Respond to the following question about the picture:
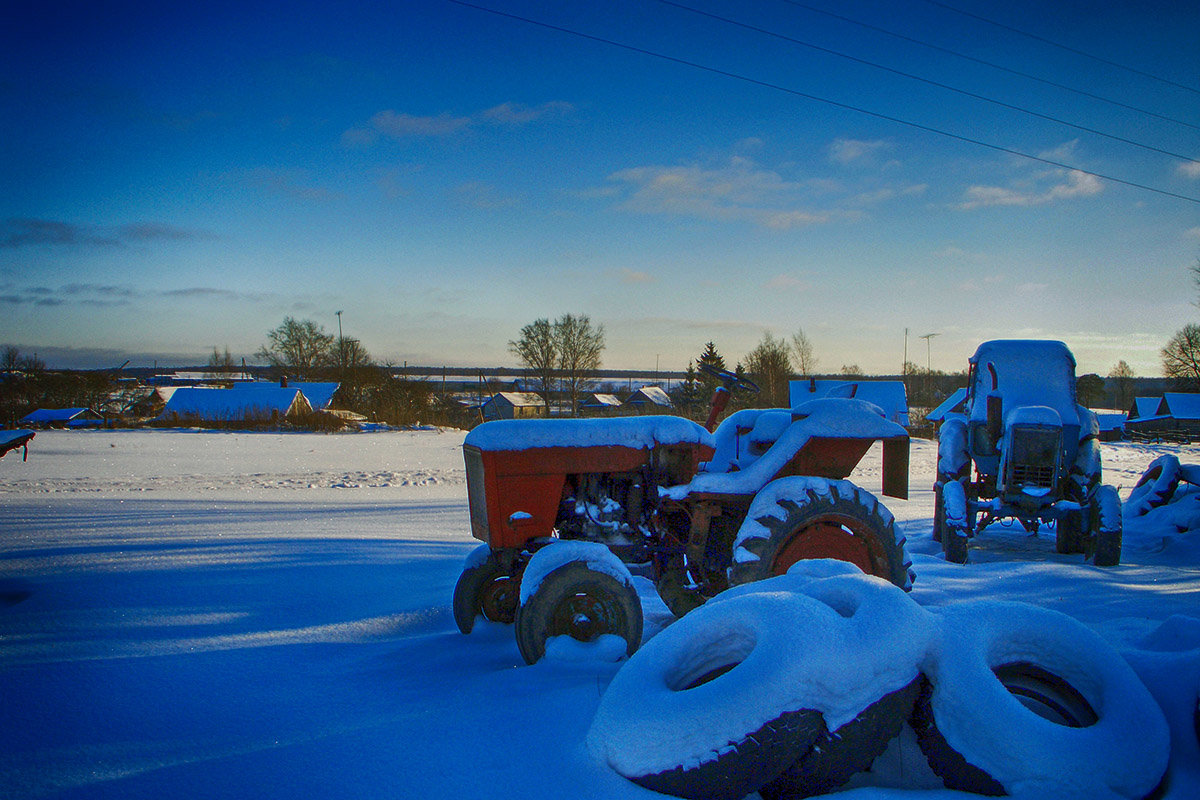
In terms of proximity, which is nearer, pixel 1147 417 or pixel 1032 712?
pixel 1032 712

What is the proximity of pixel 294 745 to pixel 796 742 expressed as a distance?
155 centimetres

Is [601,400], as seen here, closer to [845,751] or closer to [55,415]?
[55,415]

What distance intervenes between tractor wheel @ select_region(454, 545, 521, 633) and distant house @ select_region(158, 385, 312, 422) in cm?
2789

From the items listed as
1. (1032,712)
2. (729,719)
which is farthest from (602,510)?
(1032,712)

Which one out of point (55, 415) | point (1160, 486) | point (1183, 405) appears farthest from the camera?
point (1183, 405)

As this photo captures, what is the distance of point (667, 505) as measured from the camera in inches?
134

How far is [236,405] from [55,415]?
22.5 feet

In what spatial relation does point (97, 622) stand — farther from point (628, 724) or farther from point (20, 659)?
point (628, 724)

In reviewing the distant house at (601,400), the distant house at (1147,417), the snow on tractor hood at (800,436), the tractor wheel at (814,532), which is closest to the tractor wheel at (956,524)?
the tractor wheel at (814,532)

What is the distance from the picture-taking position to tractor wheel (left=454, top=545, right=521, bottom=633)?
3.39 meters

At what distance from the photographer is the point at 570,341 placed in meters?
40.6

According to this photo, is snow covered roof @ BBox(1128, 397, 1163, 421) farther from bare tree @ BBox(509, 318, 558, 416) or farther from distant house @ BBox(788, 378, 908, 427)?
bare tree @ BBox(509, 318, 558, 416)

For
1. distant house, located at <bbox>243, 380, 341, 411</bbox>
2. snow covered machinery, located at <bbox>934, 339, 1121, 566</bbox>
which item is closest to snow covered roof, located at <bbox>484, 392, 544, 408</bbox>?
distant house, located at <bbox>243, 380, 341, 411</bbox>

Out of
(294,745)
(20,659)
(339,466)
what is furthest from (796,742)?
(339,466)
